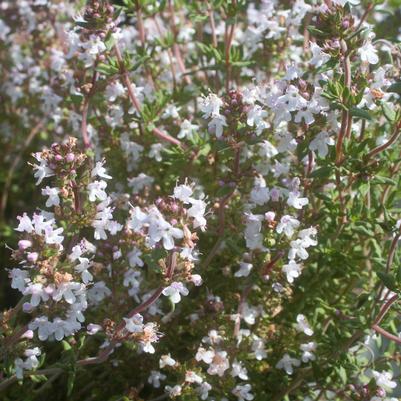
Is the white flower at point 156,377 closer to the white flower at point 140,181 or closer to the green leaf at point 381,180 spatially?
the white flower at point 140,181

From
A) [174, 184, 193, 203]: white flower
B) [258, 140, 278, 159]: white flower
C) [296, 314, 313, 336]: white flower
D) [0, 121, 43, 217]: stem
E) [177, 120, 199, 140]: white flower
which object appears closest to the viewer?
[174, 184, 193, 203]: white flower

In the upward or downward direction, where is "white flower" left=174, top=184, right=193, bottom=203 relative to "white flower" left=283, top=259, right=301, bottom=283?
upward

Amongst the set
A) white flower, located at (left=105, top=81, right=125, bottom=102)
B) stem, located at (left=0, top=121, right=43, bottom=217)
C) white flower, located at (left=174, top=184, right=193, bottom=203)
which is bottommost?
white flower, located at (left=174, top=184, right=193, bottom=203)

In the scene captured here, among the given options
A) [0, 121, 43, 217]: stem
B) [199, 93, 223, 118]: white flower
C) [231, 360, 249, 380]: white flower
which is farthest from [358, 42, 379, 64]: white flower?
[0, 121, 43, 217]: stem

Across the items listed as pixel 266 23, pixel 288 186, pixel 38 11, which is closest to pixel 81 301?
pixel 288 186

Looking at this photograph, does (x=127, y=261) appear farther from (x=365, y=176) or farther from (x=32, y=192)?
(x=32, y=192)

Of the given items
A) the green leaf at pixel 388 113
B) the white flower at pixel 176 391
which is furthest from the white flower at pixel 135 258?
the green leaf at pixel 388 113

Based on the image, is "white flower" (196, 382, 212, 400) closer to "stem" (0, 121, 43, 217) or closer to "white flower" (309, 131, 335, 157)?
"white flower" (309, 131, 335, 157)

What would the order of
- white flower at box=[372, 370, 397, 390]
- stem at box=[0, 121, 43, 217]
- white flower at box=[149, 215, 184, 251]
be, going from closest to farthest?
white flower at box=[149, 215, 184, 251], white flower at box=[372, 370, 397, 390], stem at box=[0, 121, 43, 217]
